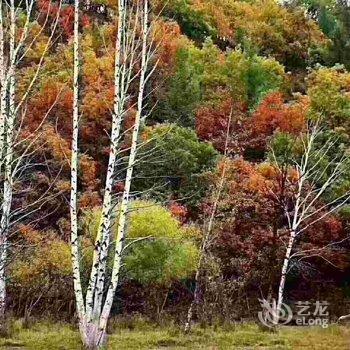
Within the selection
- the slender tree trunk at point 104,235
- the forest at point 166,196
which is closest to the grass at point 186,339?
the forest at point 166,196

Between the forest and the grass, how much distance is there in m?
0.06

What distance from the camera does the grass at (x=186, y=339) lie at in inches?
381

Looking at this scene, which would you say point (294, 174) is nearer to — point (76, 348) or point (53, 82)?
point (53, 82)

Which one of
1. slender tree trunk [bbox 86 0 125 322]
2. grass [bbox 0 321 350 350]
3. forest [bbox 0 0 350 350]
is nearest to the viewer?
slender tree trunk [bbox 86 0 125 322]

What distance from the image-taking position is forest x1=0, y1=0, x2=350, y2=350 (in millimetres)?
8148

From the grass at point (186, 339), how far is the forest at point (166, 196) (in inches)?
2.4

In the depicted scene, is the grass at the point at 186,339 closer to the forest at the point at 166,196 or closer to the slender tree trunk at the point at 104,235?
the forest at the point at 166,196

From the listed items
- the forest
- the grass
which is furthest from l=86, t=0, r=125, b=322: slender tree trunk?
the grass

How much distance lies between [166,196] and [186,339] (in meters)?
6.54

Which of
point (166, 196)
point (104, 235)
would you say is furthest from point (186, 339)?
point (166, 196)

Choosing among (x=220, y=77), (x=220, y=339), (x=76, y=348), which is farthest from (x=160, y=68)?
(x=76, y=348)

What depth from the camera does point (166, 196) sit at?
17000mm

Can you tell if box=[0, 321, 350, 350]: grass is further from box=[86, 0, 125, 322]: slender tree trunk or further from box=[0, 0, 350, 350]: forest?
box=[86, 0, 125, 322]: slender tree trunk

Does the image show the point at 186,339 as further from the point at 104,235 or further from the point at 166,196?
the point at 166,196
